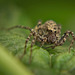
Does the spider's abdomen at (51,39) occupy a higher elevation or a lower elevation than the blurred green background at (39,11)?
lower

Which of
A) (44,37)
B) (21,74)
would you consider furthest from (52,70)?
(44,37)

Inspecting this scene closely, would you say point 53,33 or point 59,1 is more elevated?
point 59,1

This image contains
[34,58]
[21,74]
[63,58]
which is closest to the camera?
[21,74]

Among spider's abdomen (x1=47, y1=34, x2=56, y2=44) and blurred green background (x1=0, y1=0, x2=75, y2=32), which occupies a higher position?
blurred green background (x1=0, y1=0, x2=75, y2=32)

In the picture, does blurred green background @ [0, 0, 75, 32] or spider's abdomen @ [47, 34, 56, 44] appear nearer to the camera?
spider's abdomen @ [47, 34, 56, 44]

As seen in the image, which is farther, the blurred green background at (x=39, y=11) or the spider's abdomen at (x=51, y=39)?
the blurred green background at (x=39, y=11)

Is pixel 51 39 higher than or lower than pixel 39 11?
lower

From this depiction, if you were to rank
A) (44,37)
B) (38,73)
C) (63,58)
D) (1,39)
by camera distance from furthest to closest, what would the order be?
(44,37) → (1,39) → (63,58) → (38,73)

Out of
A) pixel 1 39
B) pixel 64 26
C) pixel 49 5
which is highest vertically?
pixel 49 5

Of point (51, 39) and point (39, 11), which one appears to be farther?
point (39, 11)

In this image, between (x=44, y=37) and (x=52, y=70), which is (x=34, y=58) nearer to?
(x=52, y=70)

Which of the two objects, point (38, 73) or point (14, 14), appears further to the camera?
point (14, 14)
